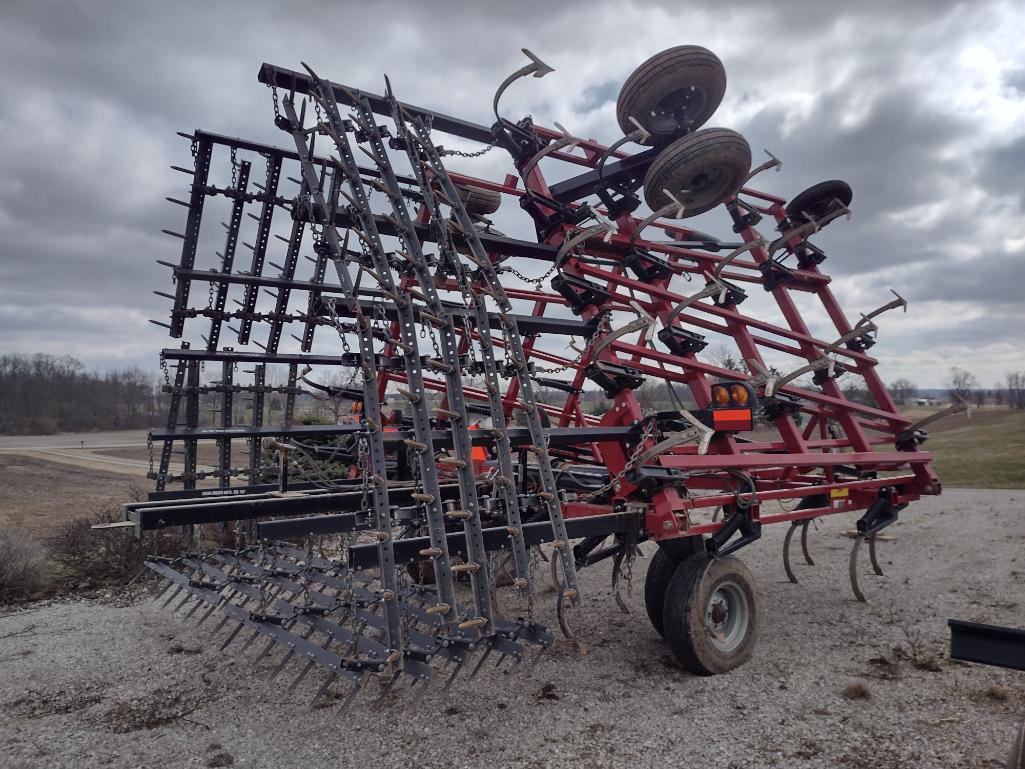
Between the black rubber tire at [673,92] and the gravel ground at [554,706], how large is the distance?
4.30 m

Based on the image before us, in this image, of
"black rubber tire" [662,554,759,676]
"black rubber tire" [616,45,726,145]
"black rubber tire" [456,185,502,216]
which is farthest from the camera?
"black rubber tire" [456,185,502,216]

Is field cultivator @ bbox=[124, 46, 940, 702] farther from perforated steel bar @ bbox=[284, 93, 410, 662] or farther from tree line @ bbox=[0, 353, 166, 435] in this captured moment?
tree line @ bbox=[0, 353, 166, 435]

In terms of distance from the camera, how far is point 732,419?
452cm

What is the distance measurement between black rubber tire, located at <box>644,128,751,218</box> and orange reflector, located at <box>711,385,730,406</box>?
66.1 inches

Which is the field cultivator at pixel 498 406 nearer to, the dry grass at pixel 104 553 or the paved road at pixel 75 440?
the dry grass at pixel 104 553

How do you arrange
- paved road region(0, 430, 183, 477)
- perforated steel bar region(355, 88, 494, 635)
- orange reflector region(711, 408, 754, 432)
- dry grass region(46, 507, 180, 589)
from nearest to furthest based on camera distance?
perforated steel bar region(355, 88, 494, 635) < orange reflector region(711, 408, 754, 432) < dry grass region(46, 507, 180, 589) < paved road region(0, 430, 183, 477)

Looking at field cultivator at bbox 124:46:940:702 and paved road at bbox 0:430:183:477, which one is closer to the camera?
field cultivator at bbox 124:46:940:702

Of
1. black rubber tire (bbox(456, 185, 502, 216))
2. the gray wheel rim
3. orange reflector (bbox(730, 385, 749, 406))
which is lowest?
the gray wheel rim

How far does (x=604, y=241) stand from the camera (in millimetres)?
5340

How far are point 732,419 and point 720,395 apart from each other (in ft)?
0.77

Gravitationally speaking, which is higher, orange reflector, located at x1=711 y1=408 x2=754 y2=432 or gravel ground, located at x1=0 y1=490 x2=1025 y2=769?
orange reflector, located at x1=711 y1=408 x2=754 y2=432

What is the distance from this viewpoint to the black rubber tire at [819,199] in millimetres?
6801

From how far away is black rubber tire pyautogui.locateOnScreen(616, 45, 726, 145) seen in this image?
5.52 metres

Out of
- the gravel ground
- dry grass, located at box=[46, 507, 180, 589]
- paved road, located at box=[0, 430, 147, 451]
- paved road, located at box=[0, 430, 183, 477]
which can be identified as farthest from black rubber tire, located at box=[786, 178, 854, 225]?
paved road, located at box=[0, 430, 147, 451]
